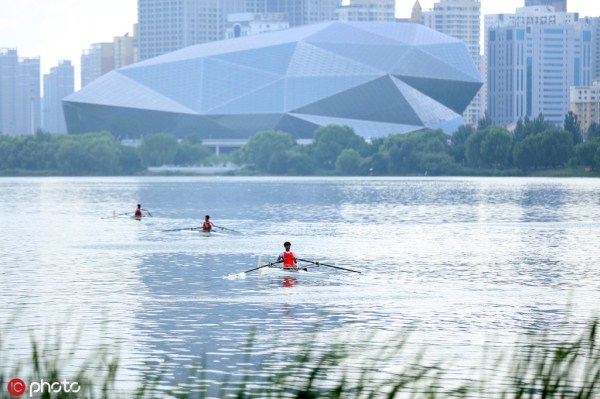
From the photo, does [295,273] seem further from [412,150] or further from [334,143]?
[334,143]

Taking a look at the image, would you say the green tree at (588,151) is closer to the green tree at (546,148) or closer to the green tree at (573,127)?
the green tree at (546,148)

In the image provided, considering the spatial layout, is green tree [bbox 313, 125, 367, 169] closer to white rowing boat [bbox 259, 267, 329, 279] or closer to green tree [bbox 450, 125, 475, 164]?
green tree [bbox 450, 125, 475, 164]

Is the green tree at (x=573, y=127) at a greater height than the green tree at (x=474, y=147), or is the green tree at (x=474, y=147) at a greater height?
the green tree at (x=573, y=127)

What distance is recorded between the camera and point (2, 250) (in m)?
53.8

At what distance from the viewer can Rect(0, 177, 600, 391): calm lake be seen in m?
25.3

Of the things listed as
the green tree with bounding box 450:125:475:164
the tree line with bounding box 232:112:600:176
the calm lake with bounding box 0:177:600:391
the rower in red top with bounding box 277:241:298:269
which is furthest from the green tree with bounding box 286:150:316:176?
the rower in red top with bounding box 277:241:298:269

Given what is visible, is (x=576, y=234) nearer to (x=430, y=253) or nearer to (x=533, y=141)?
(x=430, y=253)

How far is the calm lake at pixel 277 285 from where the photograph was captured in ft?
83.0

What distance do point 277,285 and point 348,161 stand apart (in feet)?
504

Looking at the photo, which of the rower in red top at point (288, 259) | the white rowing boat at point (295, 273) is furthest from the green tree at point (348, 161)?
the rower in red top at point (288, 259)

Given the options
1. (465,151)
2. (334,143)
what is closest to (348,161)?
(334,143)

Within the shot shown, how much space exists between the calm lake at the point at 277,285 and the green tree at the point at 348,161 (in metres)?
107

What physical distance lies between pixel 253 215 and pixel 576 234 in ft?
→ 91.8

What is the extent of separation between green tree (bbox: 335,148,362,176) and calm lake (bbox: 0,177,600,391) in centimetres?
10688
